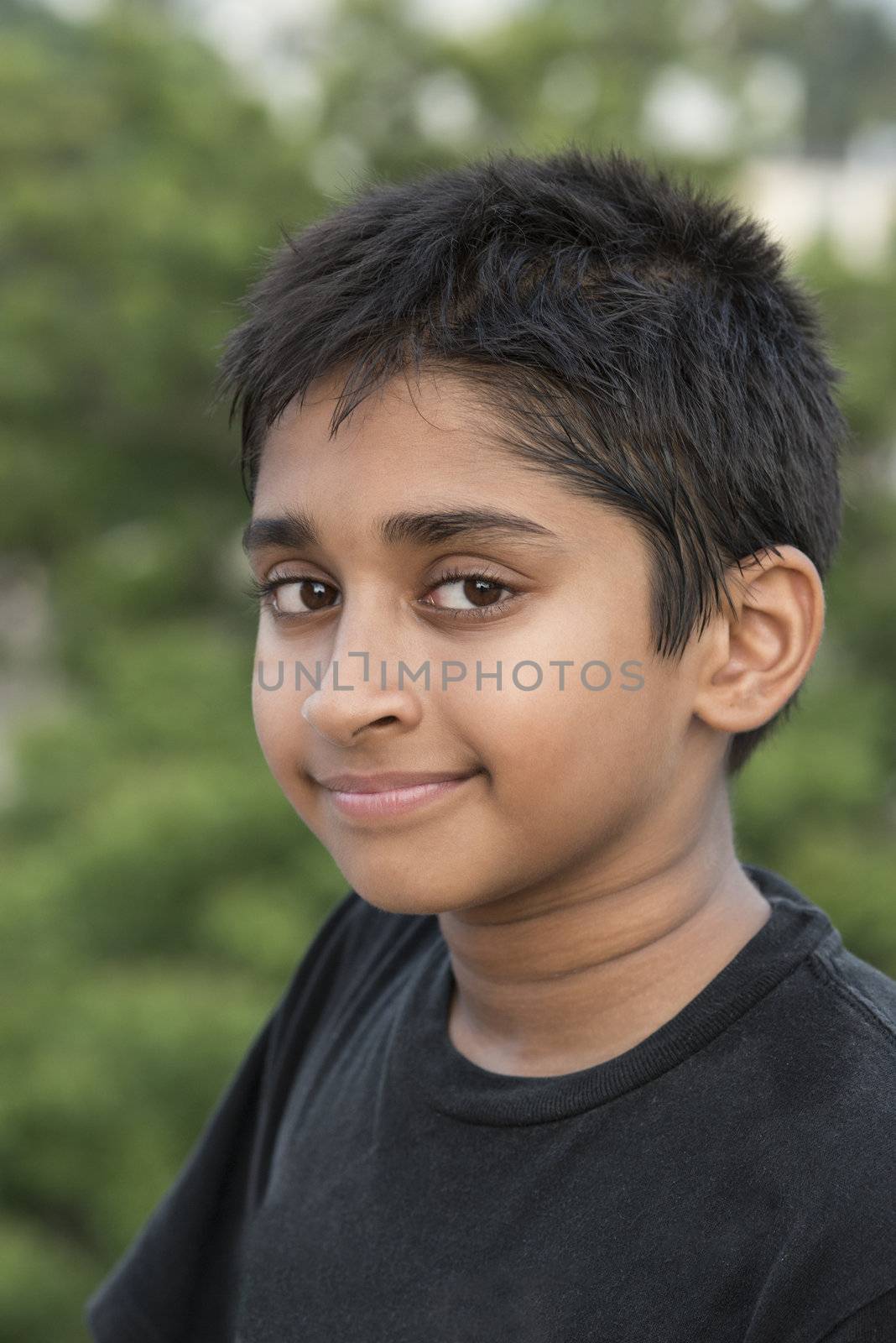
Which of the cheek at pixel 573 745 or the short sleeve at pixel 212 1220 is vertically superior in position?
the cheek at pixel 573 745

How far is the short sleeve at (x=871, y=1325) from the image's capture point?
2.05 feet

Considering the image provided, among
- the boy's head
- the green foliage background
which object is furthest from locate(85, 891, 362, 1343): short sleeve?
the green foliage background

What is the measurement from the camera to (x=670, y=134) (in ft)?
12.1

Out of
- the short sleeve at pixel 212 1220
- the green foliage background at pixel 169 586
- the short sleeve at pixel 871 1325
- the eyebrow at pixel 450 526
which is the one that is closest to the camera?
the short sleeve at pixel 871 1325

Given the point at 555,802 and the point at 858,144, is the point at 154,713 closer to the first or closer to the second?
the point at 555,802

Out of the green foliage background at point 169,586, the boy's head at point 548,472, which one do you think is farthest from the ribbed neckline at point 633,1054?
the green foliage background at point 169,586

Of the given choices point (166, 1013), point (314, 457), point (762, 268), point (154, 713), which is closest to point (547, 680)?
point (314, 457)

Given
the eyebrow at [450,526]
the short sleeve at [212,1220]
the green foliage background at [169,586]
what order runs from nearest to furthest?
the eyebrow at [450,526]
the short sleeve at [212,1220]
the green foliage background at [169,586]

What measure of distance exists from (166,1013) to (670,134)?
2.59m

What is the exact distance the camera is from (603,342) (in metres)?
0.77

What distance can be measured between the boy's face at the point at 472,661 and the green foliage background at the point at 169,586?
67.5 inches

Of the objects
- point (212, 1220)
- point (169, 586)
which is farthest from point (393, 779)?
point (169, 586)

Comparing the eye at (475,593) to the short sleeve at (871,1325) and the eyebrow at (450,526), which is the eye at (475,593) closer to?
the eyebrow at (450,526)

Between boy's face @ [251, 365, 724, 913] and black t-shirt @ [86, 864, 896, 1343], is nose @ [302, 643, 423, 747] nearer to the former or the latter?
boy's face @ [251, 365, 724, 913]
